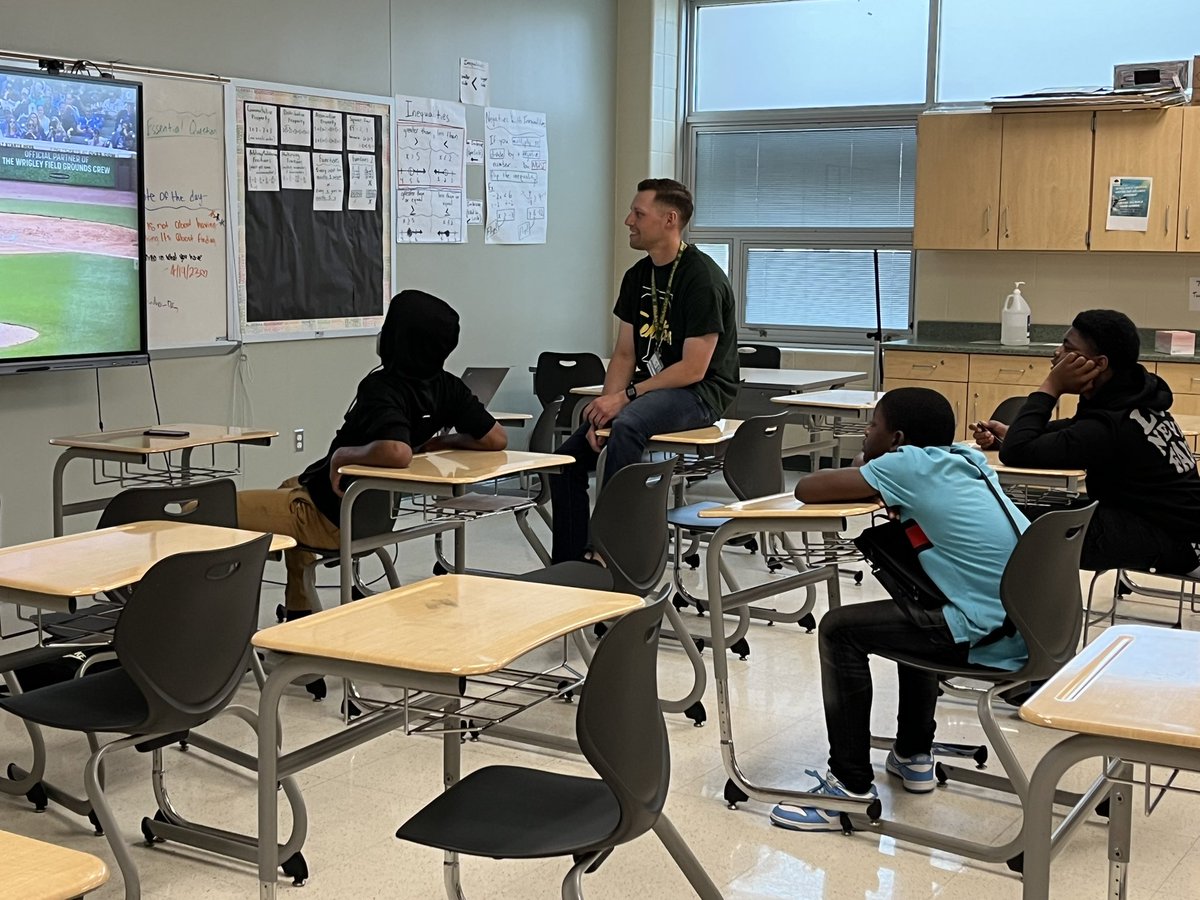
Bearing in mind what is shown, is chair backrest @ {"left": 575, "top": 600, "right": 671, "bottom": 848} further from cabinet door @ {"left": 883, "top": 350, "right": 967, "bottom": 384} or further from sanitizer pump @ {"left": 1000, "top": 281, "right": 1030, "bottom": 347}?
sanitizer pump @ {"left": 1000, "top": 281, "right": 1030, "bottom": 347}

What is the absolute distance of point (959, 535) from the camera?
2975 mm

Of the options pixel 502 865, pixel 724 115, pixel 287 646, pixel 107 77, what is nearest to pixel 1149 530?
pixel 502 865

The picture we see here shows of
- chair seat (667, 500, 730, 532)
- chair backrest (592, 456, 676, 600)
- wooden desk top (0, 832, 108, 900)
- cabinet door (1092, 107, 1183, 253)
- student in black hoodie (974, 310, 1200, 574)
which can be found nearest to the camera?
wooden desk top (0, 832, 108, 900)

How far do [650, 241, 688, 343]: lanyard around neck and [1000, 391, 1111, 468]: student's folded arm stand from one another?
4.68 ft

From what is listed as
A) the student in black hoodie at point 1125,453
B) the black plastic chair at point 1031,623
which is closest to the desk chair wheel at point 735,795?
the black plastic chair at point 1031,623

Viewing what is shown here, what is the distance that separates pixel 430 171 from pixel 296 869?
Result: 5133 mm

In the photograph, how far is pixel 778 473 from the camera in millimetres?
4859

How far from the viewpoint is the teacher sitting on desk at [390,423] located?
13.5 ft

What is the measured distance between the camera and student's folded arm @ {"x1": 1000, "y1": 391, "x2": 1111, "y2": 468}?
3.89 meters

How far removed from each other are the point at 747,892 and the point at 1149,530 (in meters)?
1.76

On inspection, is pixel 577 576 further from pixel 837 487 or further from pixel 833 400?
pixel 833 400

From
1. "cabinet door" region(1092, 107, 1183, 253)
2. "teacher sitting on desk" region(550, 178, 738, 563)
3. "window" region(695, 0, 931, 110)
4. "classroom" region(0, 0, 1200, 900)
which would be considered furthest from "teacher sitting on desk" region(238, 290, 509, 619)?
"window" region(695, 0, 931, 110)

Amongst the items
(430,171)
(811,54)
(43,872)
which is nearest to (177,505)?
(43,872)

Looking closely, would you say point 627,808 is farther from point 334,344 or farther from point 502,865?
point 334,344
